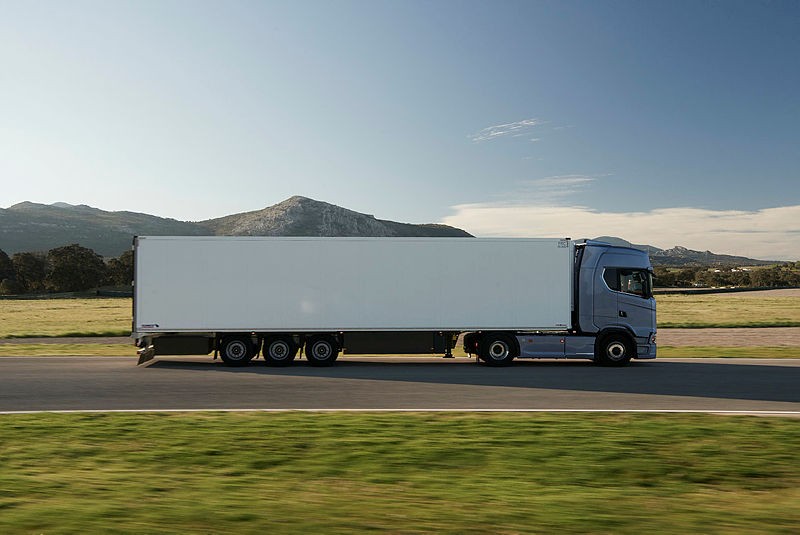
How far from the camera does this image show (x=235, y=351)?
1786 cm

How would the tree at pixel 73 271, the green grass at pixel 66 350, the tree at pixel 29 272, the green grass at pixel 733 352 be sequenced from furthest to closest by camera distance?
the tree at pixel 29 272, the tree at pixel 73 271, the green grass at pixel 66 350, the green grass at pixel 733 352

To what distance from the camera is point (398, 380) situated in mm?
14875

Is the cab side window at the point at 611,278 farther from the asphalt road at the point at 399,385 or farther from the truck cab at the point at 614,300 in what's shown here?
the asphalt road at the point at 399,385

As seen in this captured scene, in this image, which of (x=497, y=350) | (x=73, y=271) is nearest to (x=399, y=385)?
(x=497, y=350)

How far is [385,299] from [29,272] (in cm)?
9571

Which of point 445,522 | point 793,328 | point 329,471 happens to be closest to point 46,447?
point 329,471

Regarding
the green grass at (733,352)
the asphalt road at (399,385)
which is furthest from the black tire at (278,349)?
the green grass at (733,352)

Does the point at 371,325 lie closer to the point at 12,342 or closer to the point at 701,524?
the point at 701,524

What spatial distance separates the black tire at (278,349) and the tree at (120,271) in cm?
8562

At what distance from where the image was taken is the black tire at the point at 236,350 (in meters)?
17.8

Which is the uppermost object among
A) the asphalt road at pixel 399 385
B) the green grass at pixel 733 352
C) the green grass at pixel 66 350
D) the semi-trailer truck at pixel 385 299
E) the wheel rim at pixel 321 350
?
the semi-trailer truck at pixel 385 299

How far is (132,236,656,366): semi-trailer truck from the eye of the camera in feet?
58.0

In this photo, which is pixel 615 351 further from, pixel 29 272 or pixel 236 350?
pixel 29 272

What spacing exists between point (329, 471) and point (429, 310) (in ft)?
36.8
